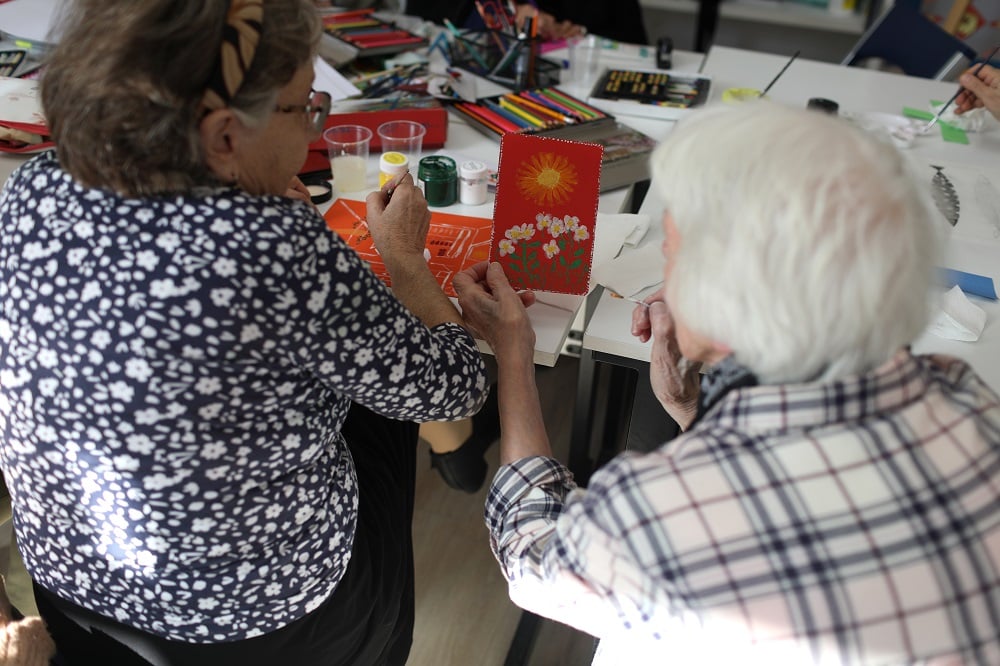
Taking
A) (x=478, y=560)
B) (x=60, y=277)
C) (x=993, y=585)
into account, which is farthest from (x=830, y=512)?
(x=478, y=560)

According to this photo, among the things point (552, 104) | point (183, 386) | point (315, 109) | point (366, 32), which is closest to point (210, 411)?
point (183, 386)

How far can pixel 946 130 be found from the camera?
2.02 meters

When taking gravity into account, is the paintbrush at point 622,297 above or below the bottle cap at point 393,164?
below

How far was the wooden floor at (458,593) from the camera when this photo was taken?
1.74 meters

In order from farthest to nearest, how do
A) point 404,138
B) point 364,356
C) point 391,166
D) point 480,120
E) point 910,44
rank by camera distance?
point 910,44, point 480,120, point 404,138, point 391,166, point 364,356

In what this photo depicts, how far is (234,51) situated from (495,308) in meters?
0.55

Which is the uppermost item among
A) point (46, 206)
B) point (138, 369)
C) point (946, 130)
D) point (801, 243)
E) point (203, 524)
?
point (801, 243)

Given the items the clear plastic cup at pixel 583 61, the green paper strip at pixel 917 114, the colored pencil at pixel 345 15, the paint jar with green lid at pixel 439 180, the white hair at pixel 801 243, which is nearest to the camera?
the white hair at pixel 801 243

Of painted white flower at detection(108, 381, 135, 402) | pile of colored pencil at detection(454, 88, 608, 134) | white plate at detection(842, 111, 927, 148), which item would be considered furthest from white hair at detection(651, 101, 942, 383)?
white plate at detection(842, 111, 927, 148)

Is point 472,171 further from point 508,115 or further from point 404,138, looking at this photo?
point 508,115

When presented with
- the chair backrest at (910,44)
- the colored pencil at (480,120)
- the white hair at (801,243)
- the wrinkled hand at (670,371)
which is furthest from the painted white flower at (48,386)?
the chair backrest at (910,44)

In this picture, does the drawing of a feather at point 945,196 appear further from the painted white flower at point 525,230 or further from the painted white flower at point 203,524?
the painted white flower at point 203,524

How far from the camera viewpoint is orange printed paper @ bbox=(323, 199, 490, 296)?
1386 mm

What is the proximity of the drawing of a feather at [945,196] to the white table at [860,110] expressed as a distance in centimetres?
10
